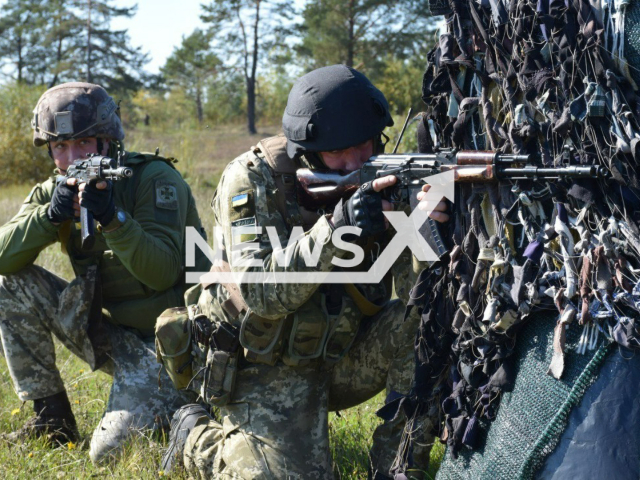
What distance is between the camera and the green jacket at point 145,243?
4.50 m

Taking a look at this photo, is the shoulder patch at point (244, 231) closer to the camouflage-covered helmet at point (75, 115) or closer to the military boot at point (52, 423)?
the camouflage-covered helmet at point (75, 115)

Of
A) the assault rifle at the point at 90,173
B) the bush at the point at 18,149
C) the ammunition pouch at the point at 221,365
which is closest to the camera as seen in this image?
the ammunition pouch at the point at 221,365

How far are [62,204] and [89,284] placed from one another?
0.48 meters

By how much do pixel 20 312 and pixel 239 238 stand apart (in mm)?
1807

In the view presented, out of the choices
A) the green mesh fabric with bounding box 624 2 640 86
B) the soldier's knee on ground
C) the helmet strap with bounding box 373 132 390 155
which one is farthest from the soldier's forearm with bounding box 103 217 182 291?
the green mesh fabric with bounding box 624 2 640 86

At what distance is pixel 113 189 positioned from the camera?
4.65 metres

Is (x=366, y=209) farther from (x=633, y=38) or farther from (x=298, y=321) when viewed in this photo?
(x=633, y=38)

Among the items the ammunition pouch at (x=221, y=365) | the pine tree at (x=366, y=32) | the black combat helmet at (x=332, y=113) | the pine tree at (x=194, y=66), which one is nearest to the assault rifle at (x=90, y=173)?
the ammunition pouch at (x=221, y=365)

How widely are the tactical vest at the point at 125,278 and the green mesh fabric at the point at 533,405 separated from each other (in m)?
2.35

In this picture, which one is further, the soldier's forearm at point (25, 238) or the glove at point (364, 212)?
the soldier's forearm at point (25, 238)

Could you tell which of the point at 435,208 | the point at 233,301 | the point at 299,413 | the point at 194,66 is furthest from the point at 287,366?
the point at 194,66

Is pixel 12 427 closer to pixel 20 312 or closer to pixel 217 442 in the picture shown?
pixel 20 312

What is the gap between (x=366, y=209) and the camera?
3.17m

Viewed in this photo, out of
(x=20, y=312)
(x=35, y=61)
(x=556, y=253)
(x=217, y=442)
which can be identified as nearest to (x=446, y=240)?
(x=556, y=253)
